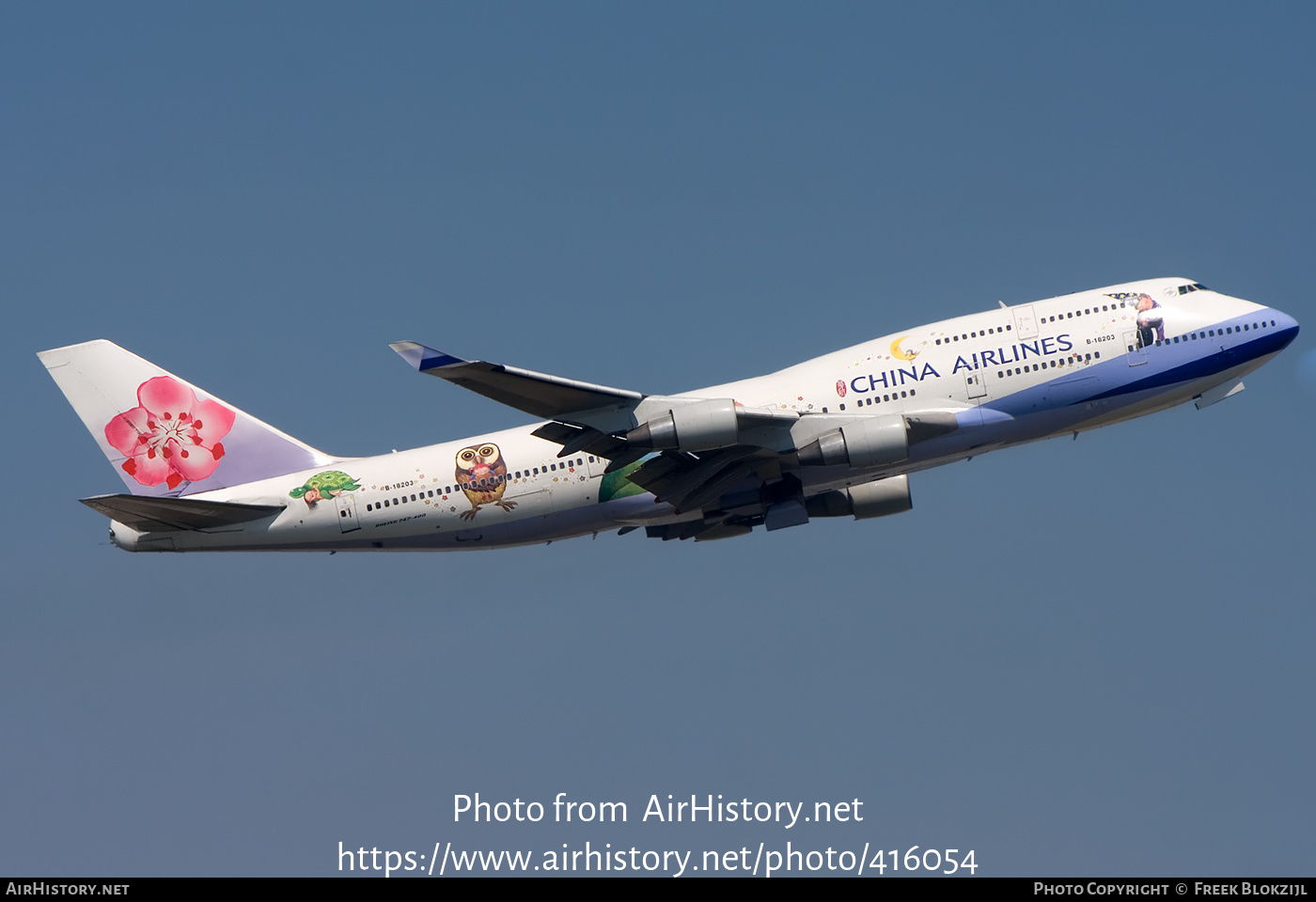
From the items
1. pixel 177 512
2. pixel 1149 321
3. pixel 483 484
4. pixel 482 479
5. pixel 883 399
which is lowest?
pixel 177 512

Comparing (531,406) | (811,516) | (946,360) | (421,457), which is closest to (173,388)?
(421,457)

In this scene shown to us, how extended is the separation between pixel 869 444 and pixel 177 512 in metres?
21.5

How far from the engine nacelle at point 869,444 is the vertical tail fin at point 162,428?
16799 millimetres

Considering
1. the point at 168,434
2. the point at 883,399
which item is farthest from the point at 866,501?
the point at 168,434

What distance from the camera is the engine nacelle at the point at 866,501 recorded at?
1917 inches

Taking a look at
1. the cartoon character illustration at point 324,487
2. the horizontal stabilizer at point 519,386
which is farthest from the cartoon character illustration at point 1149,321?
the cartoon character illustration at point 324,487

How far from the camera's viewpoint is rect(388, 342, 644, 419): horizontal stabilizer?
129 feet

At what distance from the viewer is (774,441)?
144 feet

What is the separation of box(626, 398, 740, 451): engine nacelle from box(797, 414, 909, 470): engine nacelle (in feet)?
10.0

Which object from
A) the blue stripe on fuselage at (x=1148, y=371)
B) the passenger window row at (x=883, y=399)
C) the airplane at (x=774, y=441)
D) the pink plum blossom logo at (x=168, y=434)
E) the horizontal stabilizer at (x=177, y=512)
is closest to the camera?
the airplane at (x=774, y=441)

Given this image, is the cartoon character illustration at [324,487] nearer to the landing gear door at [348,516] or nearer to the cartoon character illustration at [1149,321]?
the landing gear door at [348,516]

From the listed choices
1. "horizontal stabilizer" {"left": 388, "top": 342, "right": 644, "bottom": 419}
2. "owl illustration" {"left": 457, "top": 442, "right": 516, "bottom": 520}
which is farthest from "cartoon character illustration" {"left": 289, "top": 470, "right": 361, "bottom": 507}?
"horizontal stabilizer" {"left": 388, "top": 342, "right": 644, "bottom": 419}

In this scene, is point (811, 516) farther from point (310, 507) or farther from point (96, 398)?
point (96, 398)

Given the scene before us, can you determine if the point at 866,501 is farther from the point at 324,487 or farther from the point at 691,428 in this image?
the point at 324,487
